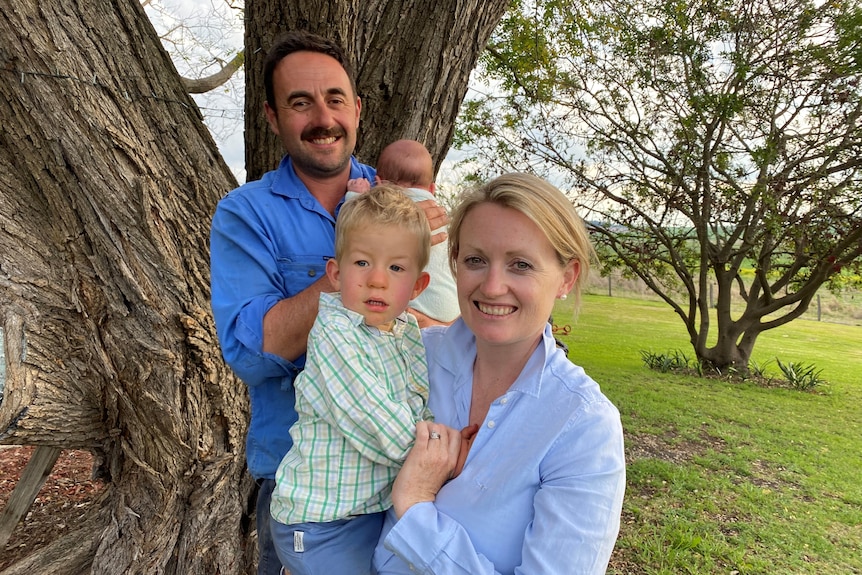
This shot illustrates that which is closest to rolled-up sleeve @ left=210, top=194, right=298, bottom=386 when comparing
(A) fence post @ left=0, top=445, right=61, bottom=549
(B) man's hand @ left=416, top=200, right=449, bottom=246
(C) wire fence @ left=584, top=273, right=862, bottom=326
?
(B) man's hand @ left=416, top=200, right=449, bottom=246

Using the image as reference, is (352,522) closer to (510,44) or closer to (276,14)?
(276,14)

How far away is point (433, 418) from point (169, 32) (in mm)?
8639

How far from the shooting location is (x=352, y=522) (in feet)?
5.43

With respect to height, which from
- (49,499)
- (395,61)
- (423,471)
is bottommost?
(49,499)

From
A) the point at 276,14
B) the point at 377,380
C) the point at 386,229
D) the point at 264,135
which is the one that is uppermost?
the point at 276,14

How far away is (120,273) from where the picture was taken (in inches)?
106

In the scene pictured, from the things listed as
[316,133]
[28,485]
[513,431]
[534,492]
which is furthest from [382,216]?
[28,485]

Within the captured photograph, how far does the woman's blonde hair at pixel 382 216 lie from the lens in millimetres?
1635

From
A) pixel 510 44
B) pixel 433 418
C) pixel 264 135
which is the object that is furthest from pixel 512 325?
pixel 510 44

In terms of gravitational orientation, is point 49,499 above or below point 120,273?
below

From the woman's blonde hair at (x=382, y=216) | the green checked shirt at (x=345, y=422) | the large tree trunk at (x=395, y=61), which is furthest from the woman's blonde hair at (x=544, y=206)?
the large tree trunk at (x=395, y=61)

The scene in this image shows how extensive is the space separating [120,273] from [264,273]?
4.35ft

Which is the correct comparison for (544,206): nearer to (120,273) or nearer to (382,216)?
(382,216)

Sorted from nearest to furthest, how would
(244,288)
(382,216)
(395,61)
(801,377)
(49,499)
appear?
(382,216)
(244,288)
(395,61)
(49,499)
(801,377)
